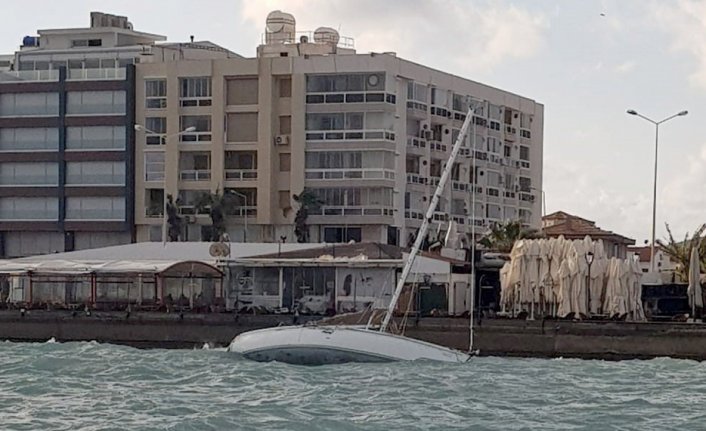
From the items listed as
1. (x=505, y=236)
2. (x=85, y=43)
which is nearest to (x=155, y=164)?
(x=85, y=43)

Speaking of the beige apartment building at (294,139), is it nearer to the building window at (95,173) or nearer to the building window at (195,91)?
the building window at (195,91)

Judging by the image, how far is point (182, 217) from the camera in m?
106

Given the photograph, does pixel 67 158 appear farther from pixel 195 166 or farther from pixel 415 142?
pixel 415 142

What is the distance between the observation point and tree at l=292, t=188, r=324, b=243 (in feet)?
333


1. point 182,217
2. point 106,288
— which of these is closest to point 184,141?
point 182,217

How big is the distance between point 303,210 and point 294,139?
506cm

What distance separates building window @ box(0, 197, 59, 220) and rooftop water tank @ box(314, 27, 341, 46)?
67.5 feet

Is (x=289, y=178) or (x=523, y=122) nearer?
(x=289, y=178)

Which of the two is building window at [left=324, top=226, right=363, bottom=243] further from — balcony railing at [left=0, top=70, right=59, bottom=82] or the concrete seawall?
the concrete seawall

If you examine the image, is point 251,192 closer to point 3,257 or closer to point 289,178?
point 289,178

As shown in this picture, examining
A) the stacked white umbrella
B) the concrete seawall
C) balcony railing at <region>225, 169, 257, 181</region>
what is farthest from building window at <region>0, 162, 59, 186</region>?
the stacked white umbrella

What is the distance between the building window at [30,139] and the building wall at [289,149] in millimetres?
5787

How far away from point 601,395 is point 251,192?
190 feet

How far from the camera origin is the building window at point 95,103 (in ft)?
351
